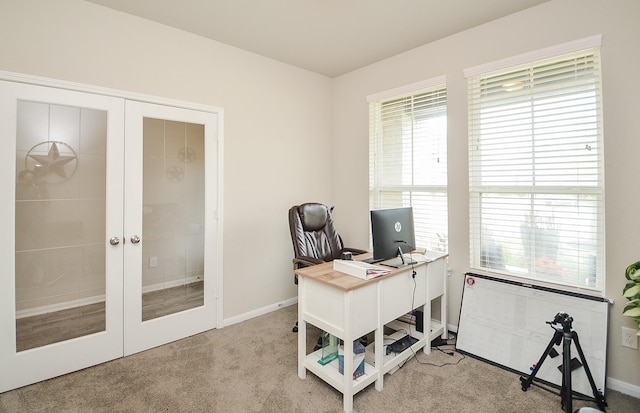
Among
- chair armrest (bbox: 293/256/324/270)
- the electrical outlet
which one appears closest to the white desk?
chair armrest (bbox: 293/256/324/270)

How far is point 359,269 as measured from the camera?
6.80 feet

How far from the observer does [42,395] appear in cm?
205

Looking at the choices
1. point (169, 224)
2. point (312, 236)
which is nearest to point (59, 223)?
point (169, 224)

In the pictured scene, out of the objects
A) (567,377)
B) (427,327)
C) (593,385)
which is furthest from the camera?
(427,327)

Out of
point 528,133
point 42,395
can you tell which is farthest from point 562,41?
point 42,395

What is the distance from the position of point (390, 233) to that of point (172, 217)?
1955mm

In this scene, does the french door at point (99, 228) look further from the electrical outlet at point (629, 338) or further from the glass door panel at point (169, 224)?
the electrical outlet at point (629, 338)

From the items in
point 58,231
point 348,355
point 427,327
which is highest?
point 58,231

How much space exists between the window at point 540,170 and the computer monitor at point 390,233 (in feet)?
2.35

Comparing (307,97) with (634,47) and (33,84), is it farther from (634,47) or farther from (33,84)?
(634,47)

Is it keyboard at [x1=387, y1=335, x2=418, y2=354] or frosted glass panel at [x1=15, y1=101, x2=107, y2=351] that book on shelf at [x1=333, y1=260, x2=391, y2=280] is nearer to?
keyboard at [x1=387, y1=335, x2=418, y2=354]

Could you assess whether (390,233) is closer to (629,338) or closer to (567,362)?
(567,362)

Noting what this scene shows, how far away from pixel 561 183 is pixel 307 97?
2.74 m

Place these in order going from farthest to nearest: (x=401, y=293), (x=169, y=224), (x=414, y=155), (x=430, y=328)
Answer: (x=414, y=155) → (x=169, y=224) → (x=430, y=328) → (x=401, y=293)
